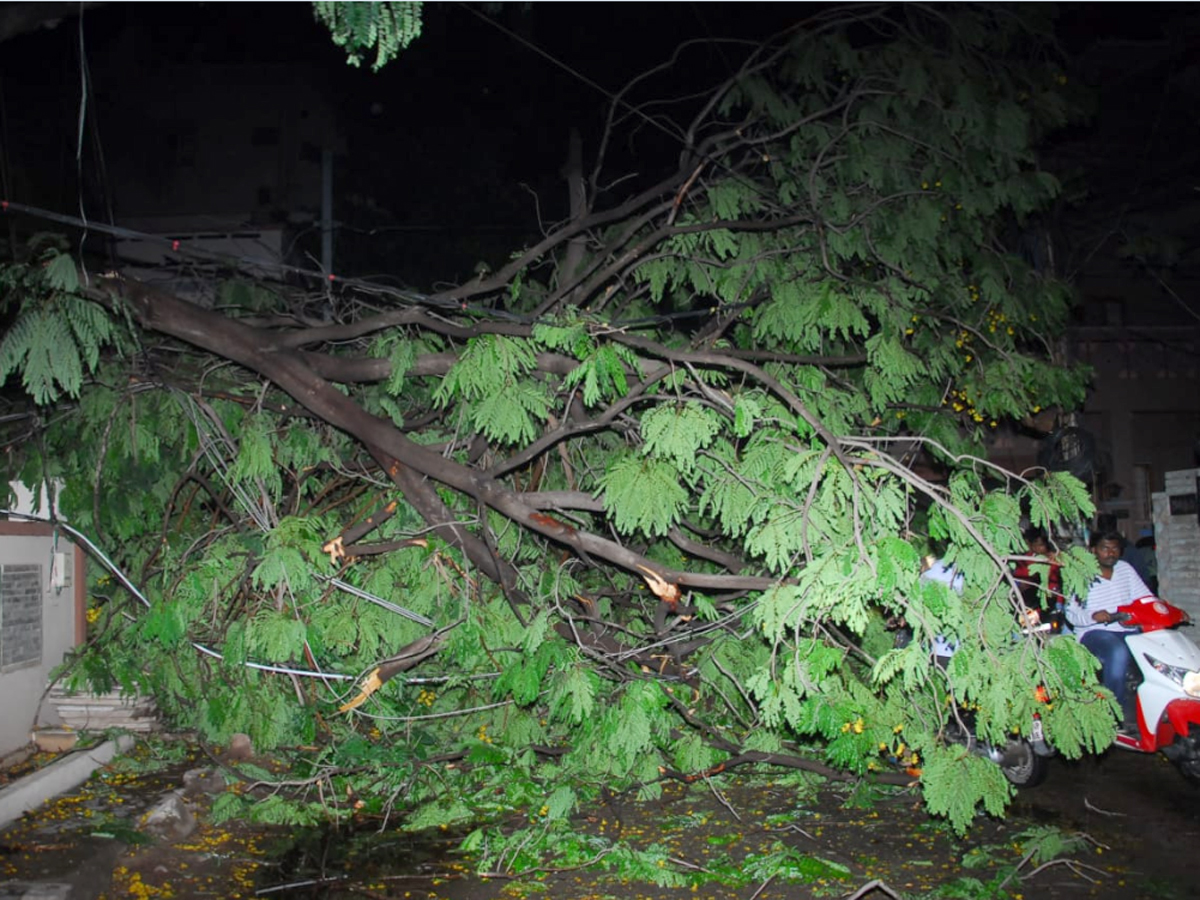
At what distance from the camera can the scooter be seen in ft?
19.6

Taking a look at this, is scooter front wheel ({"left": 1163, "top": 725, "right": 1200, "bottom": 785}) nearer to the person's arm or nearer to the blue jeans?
the blue jeans

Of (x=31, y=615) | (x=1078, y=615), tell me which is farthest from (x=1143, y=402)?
(x=31, y=615)

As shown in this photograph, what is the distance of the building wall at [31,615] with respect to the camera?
270 inches

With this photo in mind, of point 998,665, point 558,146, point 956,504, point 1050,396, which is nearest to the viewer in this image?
point 998,665

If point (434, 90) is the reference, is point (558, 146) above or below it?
below

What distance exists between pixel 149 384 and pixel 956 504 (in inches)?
225

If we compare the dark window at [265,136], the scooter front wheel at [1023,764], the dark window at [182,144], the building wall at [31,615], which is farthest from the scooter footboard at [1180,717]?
the dark window at [182,144]

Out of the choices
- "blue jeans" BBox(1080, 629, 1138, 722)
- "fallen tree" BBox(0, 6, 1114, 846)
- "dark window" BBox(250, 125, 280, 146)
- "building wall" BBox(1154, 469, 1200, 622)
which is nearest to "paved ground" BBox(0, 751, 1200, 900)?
"fallen tree" BBox(0, 6, 1114, 846)

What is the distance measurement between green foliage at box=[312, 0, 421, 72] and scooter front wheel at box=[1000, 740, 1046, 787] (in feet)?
18.4

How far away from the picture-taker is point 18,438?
7.38 metres

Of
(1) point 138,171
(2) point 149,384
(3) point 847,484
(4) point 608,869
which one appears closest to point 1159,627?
(3) point 847,484

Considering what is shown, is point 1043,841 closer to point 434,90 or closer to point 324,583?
point 324,583

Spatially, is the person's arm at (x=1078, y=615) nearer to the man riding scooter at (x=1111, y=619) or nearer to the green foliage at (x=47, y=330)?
the man riding scooter at (x=1111, y=619)

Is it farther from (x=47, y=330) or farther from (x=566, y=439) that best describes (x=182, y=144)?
(x=566, y=439)
